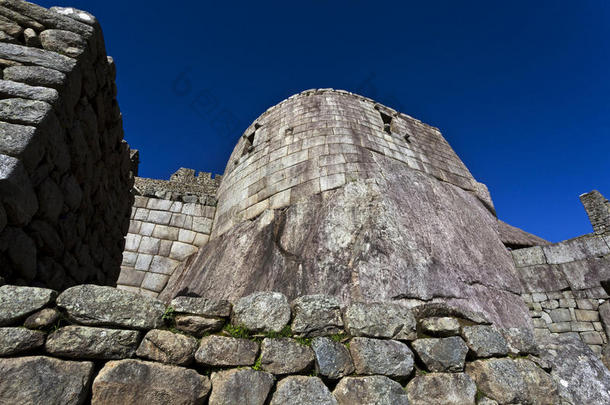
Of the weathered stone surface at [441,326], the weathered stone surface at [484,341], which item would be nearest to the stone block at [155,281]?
the weathered stone surface at [441,326]

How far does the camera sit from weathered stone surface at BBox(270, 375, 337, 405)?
1541mm

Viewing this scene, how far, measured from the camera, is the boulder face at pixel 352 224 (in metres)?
3.38

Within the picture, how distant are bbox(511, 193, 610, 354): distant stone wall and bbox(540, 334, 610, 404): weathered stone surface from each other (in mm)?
2390

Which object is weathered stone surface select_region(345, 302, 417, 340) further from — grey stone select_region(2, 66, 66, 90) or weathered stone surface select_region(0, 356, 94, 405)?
grey stone select_region(2, 66, 66, 90)

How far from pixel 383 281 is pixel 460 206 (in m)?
2.89

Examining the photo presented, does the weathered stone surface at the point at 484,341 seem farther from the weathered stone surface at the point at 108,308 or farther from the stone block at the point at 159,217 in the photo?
the stone block at the point at 159,217

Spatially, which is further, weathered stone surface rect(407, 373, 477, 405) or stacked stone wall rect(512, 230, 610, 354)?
stacked stone wall rect(512, 230, 610, 354)

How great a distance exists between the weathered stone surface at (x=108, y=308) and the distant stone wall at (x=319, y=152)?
131 inches

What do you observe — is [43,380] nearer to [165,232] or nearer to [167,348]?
[167,348]

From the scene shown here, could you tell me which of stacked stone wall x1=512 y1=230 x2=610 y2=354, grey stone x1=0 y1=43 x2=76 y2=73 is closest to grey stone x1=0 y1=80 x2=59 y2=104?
grey stone x1=0 y1=43 x2=76 y2=73

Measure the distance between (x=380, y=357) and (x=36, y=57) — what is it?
116 inches

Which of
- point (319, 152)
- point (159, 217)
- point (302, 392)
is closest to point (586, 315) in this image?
point (319, 152)

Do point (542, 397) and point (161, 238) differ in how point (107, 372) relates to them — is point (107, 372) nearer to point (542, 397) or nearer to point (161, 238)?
point (542, 397)

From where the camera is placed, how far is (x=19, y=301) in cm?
138
